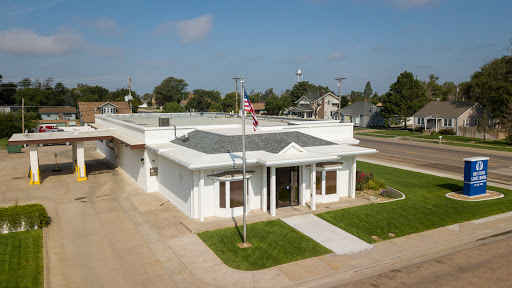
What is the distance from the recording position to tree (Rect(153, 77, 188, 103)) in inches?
5827

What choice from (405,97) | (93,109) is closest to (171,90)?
(93,109)

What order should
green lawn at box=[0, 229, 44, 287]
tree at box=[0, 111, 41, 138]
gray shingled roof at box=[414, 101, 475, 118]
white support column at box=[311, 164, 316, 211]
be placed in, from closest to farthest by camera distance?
1. green lawn at box=[0, 229, 44, 287]
2. white support column at box=[311, 164, 316, 211]
3. tree at box=[0, 111, 41, 138]
4. gray shingled roof at box=[414, 101, 475, 118]

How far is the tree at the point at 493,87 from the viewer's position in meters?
53.0

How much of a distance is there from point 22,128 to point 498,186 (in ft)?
175

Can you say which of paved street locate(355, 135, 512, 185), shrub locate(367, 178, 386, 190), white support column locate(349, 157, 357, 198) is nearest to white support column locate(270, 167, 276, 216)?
white support column locate(349, 157, 357, 198)

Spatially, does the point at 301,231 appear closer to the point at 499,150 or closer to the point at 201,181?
the point at 201,181

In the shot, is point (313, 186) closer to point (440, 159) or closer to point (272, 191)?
point (272, 191)

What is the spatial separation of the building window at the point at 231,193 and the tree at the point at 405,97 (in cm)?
5451

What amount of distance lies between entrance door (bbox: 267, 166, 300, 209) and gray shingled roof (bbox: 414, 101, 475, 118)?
4926cm

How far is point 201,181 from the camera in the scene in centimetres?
1614

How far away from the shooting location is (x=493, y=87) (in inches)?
2174

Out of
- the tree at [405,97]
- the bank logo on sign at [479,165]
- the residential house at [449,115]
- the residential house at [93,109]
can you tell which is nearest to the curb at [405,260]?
the bank logo on sign at [479,165]

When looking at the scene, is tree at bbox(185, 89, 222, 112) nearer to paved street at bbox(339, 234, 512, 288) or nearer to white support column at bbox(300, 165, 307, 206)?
white support column at bbox(300, 165, 307, 206)

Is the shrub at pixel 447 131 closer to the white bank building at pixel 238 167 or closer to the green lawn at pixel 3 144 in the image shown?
the white bank building at pixel 238 167
